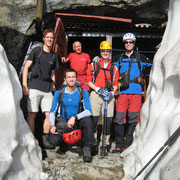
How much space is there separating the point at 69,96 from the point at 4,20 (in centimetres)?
→ 443

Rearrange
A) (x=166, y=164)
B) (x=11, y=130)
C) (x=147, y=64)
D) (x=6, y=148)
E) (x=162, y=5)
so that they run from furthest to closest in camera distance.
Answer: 1. (x=162, y=5)
2. (x=147, y=64)
3. (x=11, y=130)
4. (x=6, y=148)
5. (x=166, y=164)

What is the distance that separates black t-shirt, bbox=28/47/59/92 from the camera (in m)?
4.02

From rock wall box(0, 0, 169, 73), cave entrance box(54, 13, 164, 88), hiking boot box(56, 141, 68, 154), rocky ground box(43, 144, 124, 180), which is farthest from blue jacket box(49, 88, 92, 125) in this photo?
rock wall box(0, 0, 169, 73)

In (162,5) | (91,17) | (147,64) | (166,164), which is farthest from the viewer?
(162,5)

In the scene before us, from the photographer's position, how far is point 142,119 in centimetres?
343

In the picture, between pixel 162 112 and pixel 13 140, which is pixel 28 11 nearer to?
pixel 13 140

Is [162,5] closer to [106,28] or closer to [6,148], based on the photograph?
[106,28]

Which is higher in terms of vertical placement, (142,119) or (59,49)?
(59,49)

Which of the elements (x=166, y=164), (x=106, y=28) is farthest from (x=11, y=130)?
(x=106, y=28)

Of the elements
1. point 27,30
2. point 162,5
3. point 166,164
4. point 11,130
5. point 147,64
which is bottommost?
point 166,164

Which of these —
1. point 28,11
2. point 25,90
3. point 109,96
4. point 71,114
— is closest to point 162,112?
point 109,96

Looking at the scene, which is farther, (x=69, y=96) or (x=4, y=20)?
(x=4, y=20)

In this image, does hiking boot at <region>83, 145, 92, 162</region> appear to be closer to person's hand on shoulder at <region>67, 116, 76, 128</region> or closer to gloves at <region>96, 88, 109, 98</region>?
person's hand on shoulder at <region>67, 116, 76, 128</region>

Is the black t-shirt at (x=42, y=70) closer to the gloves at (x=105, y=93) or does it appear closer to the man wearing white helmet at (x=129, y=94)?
the gloves at (x=105, y=93)
